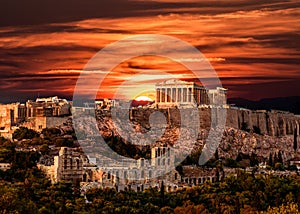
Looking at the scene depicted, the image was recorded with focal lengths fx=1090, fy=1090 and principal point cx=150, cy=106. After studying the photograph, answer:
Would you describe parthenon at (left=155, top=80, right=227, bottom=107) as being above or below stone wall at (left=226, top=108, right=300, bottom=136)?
above

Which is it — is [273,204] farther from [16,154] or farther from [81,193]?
[16,154]

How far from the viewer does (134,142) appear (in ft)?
188

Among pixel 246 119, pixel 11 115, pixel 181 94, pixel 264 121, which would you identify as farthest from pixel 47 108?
pixel 264 121

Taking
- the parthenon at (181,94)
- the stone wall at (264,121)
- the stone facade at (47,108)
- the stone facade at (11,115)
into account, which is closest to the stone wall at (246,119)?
the stone wall at (264,121)

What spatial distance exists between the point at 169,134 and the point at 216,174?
11.5 m

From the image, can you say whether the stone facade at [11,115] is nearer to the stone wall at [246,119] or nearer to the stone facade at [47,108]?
the stone facade at [47,108]

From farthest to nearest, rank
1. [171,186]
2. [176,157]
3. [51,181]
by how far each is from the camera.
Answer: [176,157], [171,186], [51,181]

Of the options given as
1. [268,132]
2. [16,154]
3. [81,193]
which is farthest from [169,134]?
[81,193]

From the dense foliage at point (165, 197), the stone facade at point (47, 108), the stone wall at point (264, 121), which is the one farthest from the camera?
the stone wall at point (264, 121)

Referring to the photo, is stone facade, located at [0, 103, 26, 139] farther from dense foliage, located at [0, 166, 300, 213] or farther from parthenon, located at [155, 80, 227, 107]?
dense foliage, located at [0, 166, 300, 213]

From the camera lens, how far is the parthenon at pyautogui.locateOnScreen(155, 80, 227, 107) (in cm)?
6856

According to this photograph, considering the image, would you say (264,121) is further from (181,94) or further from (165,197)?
(165,197)

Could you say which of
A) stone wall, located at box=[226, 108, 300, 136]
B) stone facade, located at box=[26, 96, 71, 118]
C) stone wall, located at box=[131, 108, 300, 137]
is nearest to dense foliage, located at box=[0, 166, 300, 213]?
stone facade, located at box=[26, 96, 71, 118]

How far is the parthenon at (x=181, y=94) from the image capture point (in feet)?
225
